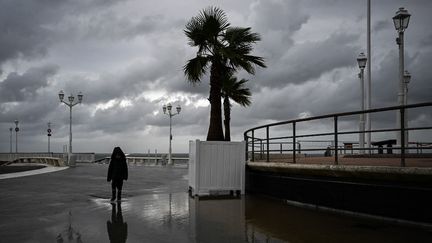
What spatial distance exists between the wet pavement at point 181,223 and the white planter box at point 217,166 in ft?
3.85

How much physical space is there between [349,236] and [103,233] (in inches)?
157

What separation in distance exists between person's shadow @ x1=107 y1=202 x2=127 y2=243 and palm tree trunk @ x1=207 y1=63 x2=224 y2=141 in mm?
6445

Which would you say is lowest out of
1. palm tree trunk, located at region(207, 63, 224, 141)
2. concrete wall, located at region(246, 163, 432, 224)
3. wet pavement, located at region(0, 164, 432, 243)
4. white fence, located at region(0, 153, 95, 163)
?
white fence, located at region(0, 153, 95, 163)

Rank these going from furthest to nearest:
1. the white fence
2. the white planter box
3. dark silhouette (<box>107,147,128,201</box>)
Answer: the white fence, the white planter box, dark silhouette (<box>107,147,128,201</box>)

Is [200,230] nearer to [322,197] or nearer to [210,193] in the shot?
[322,197]

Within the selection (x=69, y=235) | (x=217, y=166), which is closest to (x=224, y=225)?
(x=69, y=235)

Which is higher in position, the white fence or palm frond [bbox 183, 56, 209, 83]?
palm frond [bbox 183, 56, 209, 83]

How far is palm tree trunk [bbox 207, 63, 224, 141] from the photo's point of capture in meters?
15.6

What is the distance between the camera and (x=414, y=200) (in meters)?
7.51

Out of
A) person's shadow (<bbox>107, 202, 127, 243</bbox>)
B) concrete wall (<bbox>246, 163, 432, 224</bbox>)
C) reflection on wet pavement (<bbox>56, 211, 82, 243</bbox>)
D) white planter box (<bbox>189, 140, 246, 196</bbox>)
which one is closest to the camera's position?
reflection on wet pavement (<bbox>56, 211, 82, 243</bbox>)

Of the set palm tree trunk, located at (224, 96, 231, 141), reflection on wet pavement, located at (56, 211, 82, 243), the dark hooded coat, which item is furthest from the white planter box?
palm tree trunk, located at (224, 96, 231, 141)

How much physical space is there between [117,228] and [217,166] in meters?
5.98

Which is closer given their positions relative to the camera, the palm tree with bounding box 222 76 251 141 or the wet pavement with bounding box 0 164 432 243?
the wet pavement with bounding box 0 164 432 243

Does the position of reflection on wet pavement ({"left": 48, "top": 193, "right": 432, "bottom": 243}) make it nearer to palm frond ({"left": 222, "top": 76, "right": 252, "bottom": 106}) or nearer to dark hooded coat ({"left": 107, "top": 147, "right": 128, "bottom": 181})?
dark hooded coat ({"left": 107, "top": 147, "right": 128, "bottom": 181})
